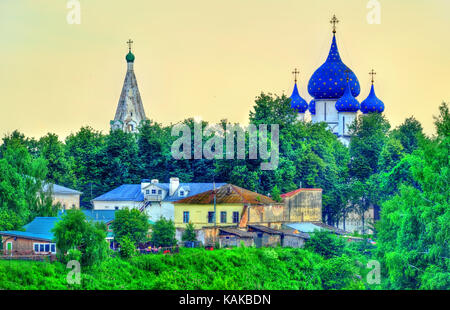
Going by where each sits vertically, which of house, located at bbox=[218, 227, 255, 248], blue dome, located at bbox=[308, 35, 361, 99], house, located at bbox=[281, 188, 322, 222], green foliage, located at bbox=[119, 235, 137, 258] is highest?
blue dome, located at bbox=[308, 35, 361, 99]

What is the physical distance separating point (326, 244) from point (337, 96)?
1411 inches

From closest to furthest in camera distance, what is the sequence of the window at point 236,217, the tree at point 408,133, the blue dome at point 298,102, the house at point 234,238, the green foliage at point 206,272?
the green foliage at point 206,272, the house at point 234,238, the window at point 236,217, the tree at point 408,133, the blue dome at point 298,102

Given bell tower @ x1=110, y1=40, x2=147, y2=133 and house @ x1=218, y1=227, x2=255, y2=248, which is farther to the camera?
bell tower @ x1=110, y1=40, x2=147, y2=133

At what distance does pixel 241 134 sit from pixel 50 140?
13.4 metres

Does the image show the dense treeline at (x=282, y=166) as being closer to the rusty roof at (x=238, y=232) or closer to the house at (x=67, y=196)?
the house at (x=67, y=196)

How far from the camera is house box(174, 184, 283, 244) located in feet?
183

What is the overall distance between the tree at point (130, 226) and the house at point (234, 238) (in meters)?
3.33

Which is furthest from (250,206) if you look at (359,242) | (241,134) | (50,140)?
(50,140)

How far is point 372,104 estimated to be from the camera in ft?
278

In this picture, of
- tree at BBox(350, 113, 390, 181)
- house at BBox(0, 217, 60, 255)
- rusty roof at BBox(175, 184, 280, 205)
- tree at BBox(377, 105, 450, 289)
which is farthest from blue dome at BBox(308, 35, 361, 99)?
house at BBox(0, 217, 60, 255)

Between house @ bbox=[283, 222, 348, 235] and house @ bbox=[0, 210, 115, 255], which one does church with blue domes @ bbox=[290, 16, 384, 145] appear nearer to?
house @ bbox=[283, 222, 348, 235]

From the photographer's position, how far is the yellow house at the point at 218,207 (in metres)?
56.1

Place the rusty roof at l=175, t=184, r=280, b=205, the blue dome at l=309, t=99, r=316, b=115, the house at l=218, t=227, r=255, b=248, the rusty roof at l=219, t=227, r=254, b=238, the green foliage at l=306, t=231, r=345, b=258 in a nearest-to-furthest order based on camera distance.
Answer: the green foliage at l=306, t=231, r=345, b=258 → the house at l=218, t=227, r=255, b=248 → the rusty roof at l=219, t=227, r=254, b=238 → the rusty roof at l=175, t=184, r=280, b=205 → the blue dome at l=309, t=99, r=316, b=115

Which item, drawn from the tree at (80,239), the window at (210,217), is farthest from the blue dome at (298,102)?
the tree at (80,239)
